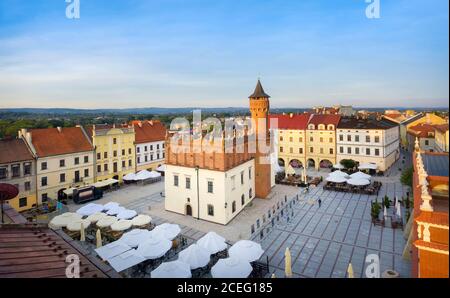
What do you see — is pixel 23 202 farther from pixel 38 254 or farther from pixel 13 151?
pixel 38 254

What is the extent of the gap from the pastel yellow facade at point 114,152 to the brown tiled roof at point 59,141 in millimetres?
1645

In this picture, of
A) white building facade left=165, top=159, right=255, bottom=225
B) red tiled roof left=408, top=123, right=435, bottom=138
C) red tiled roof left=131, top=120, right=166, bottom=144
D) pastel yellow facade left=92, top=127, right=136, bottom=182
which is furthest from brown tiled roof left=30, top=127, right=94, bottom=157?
red tiled roof left=408, top=123, right=435, bottom=138

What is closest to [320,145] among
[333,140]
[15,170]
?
[333,140]

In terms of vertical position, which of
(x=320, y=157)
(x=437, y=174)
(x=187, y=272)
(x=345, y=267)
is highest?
(x=437, y=174)

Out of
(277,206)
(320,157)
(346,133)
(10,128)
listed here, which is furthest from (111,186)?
(346,133)

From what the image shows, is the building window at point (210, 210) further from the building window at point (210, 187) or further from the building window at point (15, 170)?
the building window at point (15, 170)

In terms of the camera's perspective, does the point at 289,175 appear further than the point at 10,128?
No

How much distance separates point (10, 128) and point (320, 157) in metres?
56.5

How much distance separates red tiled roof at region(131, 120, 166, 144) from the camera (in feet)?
144

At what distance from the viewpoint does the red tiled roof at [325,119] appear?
47.0m

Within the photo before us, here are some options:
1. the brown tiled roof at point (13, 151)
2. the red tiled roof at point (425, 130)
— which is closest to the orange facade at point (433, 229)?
the red tiled roof at point (425, 130)

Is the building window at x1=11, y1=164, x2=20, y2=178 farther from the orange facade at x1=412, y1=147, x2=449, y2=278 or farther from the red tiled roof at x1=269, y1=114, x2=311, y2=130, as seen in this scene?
the red tiled roof at x1=269, y1=114, x2=311, y2=130
